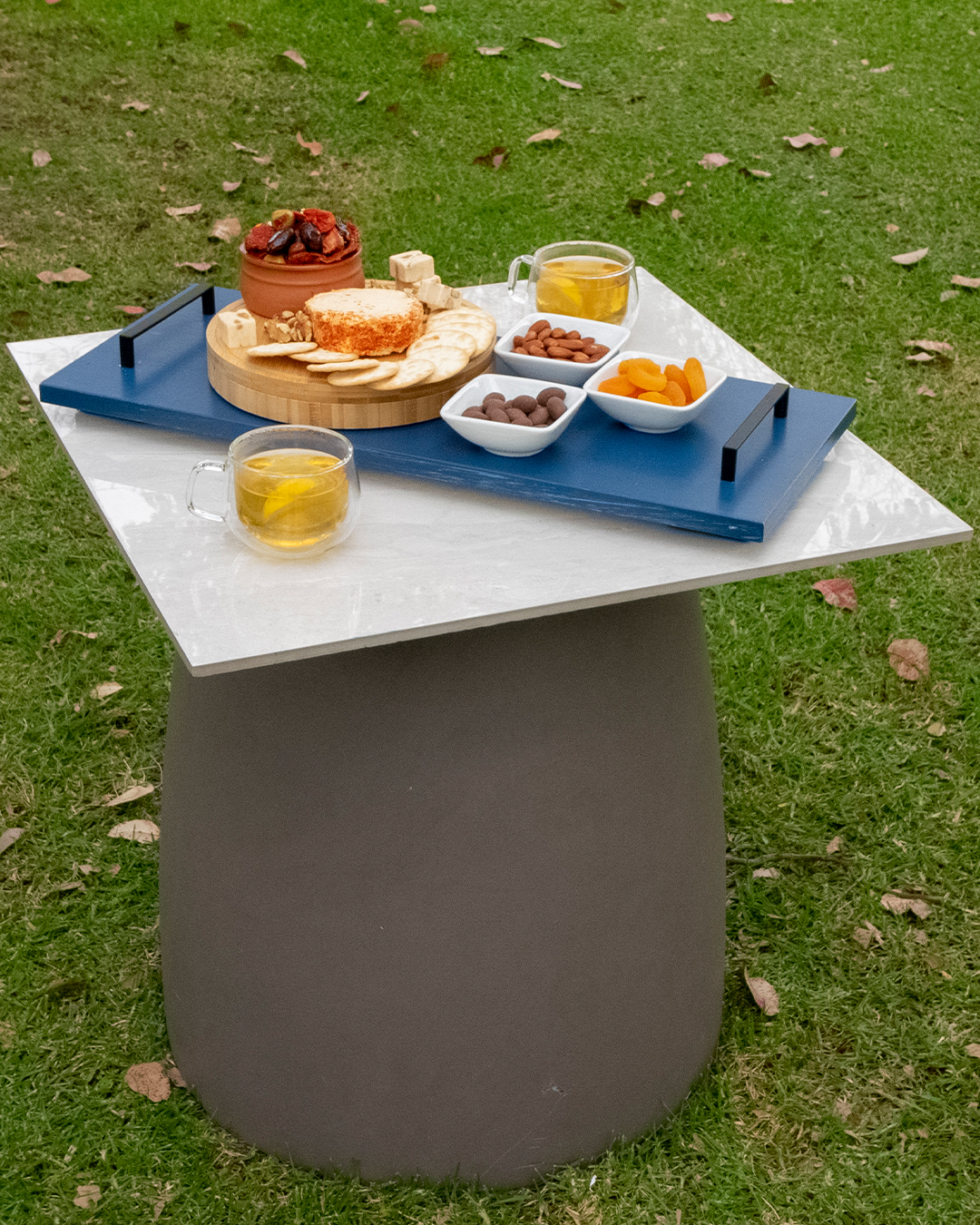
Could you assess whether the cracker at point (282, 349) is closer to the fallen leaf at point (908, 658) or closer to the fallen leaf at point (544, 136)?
the fallen leaf at point (908, 658)

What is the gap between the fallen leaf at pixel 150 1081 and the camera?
276 cm

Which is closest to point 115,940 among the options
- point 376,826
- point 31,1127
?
point 31,1127

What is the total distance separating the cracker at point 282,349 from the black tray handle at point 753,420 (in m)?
0.66

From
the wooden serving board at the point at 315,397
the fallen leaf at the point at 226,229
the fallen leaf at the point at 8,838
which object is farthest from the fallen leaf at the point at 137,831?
the fallen leaf at the point at 226,229

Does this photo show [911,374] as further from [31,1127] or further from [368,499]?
[31,1127]

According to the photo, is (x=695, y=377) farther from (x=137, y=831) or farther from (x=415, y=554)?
(x=137, y=831)

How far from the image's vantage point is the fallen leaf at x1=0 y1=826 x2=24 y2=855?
3.32m

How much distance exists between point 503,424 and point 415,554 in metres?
0.24

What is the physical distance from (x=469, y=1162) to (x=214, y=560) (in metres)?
1.27

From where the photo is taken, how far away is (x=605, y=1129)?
2.58m

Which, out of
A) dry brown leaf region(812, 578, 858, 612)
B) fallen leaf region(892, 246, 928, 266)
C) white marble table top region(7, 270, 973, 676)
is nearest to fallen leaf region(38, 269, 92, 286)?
dry brown leaf region(812, 578, 858, 612)

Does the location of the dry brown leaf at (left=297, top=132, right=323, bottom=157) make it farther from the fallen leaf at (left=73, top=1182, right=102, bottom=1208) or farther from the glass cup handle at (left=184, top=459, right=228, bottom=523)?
the fallen leaf at (left=73, top=1182, right=102, bottom=1208)

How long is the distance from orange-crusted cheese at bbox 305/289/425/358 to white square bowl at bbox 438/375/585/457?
5.3 inches

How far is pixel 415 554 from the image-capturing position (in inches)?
76.4
